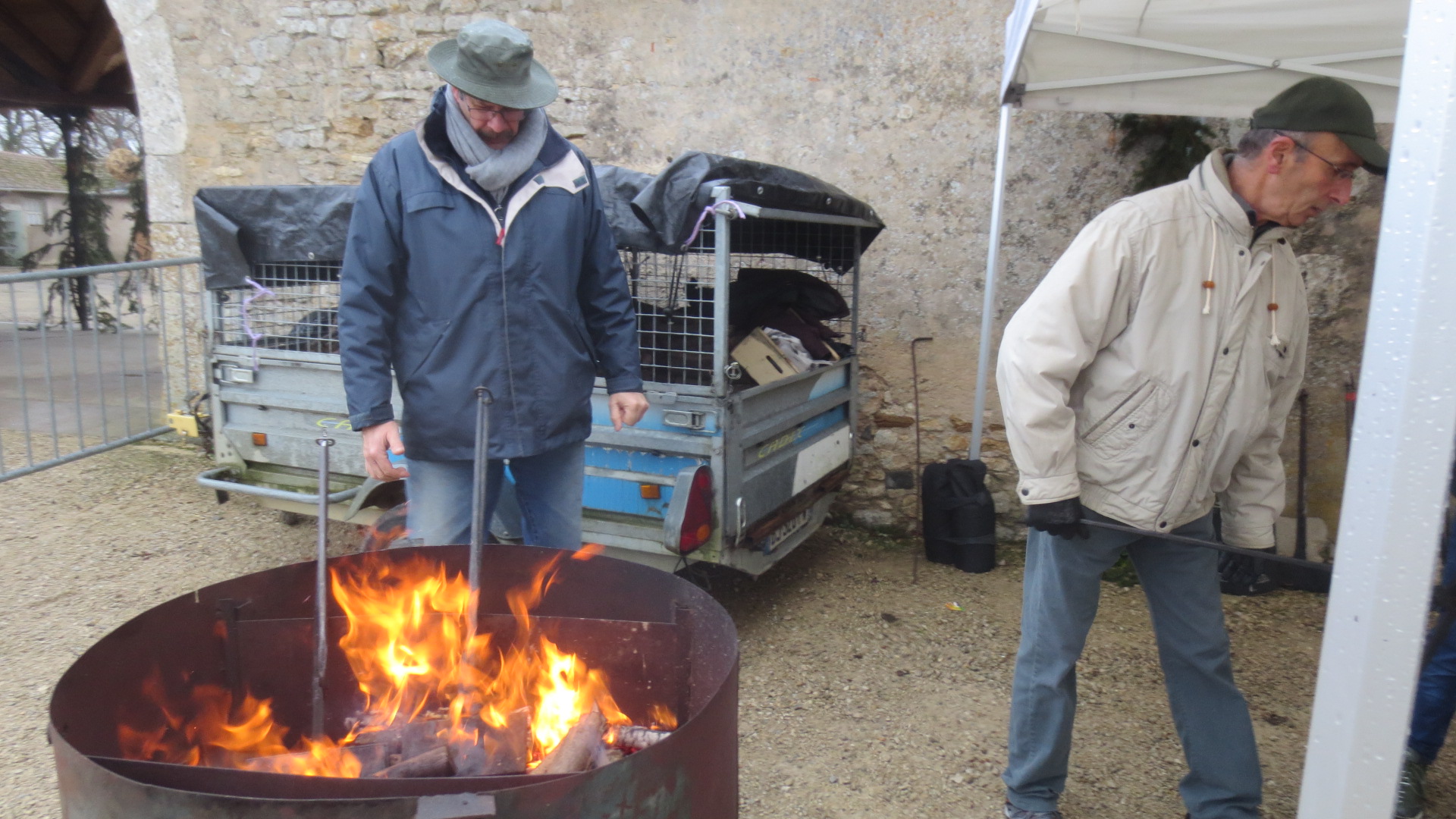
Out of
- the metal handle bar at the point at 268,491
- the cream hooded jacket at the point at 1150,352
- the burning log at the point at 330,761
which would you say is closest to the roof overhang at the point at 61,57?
the metal handle bar at the point at 268,491

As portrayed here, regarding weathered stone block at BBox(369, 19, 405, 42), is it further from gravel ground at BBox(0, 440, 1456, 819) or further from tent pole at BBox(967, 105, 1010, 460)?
tent pole at BBox(967, 105, 1010, 460)

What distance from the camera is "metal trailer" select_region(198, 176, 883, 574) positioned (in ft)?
11.9

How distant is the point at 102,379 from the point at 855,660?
21.6 feet

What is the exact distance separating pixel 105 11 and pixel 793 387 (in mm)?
9652

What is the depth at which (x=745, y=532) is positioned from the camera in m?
3.83

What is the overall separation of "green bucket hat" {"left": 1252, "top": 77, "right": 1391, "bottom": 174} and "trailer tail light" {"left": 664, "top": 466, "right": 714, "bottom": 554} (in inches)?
86.6

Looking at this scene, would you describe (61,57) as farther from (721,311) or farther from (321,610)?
(321,610)

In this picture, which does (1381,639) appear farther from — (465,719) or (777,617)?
(777,617)

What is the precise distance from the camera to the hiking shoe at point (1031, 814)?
272cm

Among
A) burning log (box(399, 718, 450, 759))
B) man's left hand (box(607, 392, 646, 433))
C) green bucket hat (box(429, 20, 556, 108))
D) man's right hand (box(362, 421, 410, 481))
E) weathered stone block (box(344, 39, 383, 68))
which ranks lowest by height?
burning log (box(399, 718, 450, 759))

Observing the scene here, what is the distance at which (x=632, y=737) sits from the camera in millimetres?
2094

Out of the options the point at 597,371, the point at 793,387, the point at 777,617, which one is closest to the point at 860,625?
the point at 777,617

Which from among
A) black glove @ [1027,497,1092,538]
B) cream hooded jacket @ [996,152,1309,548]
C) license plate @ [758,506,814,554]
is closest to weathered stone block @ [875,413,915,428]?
license plate @ [758,506,814,554]

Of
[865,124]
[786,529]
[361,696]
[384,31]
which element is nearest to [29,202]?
[384,31]
